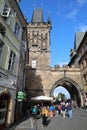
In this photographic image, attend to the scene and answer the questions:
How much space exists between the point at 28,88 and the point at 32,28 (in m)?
16.1

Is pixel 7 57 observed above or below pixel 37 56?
below

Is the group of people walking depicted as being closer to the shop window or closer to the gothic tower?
the shop window

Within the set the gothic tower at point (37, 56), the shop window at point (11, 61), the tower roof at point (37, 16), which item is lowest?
the shop window at point (11, 61)

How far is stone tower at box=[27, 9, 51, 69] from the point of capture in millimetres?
30938

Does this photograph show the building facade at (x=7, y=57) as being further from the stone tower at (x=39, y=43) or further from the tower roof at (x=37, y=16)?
the tower roof at (x=37, y=16)

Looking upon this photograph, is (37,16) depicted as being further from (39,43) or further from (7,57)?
(7,57)

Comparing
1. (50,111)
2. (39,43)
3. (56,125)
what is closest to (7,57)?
(56,125)

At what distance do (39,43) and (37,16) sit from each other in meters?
10.9

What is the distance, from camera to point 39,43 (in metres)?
34.2

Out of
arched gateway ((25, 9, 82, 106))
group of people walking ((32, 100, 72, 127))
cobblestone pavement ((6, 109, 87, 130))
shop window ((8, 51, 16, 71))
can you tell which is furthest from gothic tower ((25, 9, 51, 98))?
shop window ((8, 51, 16, 71))

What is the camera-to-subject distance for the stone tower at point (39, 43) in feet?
102

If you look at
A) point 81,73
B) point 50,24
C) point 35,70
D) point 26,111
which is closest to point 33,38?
point 50,24

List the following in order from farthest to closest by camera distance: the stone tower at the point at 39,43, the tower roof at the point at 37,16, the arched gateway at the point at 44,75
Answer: the tower roof at the point at 37,16 → the stone tower at the point at 39,43 → the arched gateway at the point at 44,75

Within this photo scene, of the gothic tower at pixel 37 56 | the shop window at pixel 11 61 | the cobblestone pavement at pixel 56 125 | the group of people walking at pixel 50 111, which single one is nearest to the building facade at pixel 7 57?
the shop window at pixel 11 61
